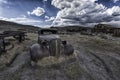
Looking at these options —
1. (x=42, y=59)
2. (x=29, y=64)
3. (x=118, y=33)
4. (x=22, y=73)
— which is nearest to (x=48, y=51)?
(x=42, y=59)

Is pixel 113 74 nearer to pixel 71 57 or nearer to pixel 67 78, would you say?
pixel 67 78

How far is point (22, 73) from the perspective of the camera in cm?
845

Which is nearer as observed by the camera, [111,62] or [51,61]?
[51,61]

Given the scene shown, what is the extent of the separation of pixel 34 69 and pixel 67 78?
2400 millimetres

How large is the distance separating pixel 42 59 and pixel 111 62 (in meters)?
5.08

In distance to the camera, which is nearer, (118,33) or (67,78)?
(67,78)

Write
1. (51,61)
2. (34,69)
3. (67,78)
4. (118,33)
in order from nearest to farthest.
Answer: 1. (67,78)
2. (34,69)
3. (51,61)
4. (118,33)

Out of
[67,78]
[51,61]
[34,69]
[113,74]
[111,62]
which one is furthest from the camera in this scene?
[111,62]

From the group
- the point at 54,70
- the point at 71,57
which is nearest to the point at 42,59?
the point at 54,70

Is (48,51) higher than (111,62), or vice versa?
(48,51)

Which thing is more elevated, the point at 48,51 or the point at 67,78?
the point at 48,51

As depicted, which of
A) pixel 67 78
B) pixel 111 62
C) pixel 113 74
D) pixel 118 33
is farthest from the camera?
pixel 118 33

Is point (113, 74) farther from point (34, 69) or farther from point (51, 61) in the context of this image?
point (34, 69)

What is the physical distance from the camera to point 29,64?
10172mm
